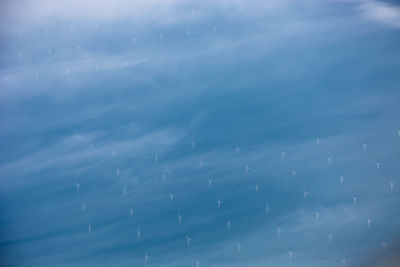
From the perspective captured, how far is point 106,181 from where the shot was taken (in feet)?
29.7

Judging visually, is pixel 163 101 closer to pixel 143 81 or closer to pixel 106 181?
pixel 143 81

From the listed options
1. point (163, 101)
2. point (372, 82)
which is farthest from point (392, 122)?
point (163, 101)

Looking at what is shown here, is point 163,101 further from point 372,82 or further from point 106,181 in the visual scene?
point 372,82

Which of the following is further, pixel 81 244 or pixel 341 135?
pixel 341 135

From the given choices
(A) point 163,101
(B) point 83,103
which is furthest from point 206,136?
(B) point 83,103

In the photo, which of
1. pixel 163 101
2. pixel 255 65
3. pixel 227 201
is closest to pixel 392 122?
pixel 255 65

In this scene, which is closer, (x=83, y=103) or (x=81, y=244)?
(x=81, y=244)

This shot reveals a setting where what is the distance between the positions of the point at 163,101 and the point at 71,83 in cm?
173

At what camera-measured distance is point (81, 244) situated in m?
8.59

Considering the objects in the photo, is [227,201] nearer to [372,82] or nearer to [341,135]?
[341,135]

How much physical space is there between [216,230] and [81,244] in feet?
→ 7.34

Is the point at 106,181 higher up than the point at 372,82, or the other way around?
the point at 372,82

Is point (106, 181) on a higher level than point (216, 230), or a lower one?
higher

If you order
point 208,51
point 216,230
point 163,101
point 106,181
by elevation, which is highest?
point 208,51
